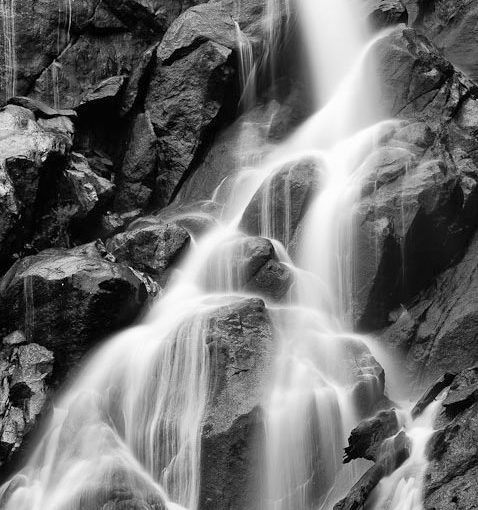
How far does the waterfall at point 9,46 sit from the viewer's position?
61.9 ft

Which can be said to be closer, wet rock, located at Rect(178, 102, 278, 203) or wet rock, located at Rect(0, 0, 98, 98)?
wet rock, located at Rect(178, 102, 278, 203)

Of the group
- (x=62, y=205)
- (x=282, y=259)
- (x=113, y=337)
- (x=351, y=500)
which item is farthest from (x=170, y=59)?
(x=351, y=500)

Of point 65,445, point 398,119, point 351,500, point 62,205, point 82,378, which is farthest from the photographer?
point 398,119

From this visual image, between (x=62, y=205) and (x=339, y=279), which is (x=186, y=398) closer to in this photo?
(x=339, y=279)

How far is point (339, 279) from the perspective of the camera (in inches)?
532

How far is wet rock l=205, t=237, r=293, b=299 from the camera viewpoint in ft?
43.9

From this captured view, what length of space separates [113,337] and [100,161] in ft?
22.1

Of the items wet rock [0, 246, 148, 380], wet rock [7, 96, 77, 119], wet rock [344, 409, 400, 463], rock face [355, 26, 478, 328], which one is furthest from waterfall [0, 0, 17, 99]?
wet rock [344, 409, 400, 463]

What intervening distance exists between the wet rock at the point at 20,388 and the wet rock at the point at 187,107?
21.5 feet

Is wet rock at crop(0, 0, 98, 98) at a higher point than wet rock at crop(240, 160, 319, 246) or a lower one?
lower

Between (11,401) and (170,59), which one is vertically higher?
(170,59)

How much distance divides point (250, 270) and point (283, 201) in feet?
6.64

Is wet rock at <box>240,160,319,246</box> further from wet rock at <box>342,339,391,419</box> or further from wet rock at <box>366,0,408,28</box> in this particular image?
wet rock at <box>366,0,408,28</box>

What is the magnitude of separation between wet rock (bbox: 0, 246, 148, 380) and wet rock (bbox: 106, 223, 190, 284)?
144 centimetres
